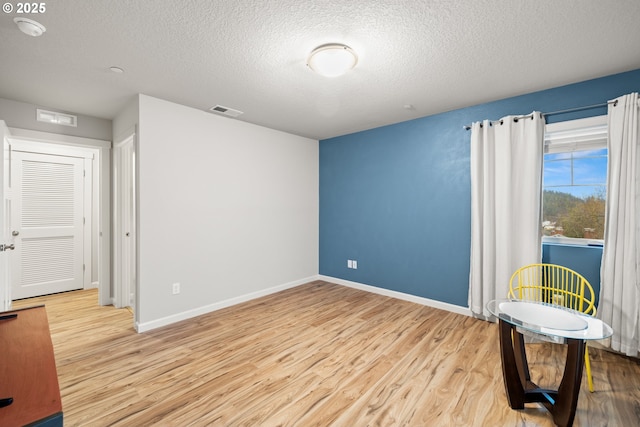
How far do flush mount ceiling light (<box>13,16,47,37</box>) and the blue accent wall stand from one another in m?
3.72

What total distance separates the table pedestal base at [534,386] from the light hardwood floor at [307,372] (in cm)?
9

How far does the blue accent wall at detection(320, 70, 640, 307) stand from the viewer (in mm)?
3065

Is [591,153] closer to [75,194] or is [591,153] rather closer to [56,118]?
[56,118]

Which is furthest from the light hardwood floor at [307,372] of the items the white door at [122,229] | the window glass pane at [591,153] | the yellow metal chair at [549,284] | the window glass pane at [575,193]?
the window glass pane at [591,153]

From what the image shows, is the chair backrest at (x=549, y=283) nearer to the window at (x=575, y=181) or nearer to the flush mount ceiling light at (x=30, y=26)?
the window at (x=575, y=181)

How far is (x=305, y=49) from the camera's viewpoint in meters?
2.14

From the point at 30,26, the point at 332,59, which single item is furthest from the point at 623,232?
the point at 30,26

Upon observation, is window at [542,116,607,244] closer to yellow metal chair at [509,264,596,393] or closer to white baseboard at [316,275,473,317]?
yellow metal chair at [509,264,596,393]

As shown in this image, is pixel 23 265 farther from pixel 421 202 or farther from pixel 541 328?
pixel 541 328

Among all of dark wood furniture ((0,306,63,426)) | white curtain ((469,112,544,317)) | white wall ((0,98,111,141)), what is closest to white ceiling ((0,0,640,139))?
white wall ((0,98,111,141))

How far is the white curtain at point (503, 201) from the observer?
289cm

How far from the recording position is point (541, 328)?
5.27 ft

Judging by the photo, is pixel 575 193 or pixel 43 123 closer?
pixel 575 193

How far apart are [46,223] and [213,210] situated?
283 centimetres
